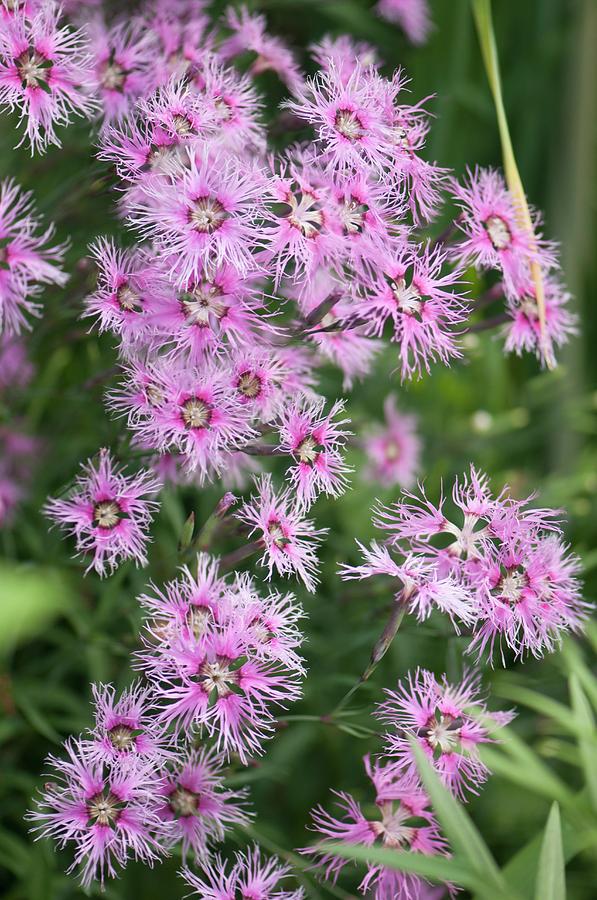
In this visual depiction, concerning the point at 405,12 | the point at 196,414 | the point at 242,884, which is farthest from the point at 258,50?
the point at 242,884

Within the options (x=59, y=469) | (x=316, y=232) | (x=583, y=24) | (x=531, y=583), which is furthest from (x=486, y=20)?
(x=583, y=24)

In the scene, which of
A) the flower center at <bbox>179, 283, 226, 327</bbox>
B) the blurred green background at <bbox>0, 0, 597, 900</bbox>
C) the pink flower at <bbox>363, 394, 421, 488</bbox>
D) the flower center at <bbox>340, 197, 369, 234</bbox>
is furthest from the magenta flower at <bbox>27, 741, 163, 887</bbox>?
the pink flower at <bbox>363, 394, 421, 488</bbox>

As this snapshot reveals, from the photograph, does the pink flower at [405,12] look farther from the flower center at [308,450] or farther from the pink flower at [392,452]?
the flower center at [308,450]

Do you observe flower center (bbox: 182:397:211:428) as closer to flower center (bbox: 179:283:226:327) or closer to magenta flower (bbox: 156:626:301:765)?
flower center (bbox: 179:283:226:327)

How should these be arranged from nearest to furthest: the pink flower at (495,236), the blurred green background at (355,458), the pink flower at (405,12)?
the pink flower at (495,236) → the blurred green background at (355,458) → the pink flower at (405,12)

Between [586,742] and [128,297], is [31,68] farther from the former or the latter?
[586,742]

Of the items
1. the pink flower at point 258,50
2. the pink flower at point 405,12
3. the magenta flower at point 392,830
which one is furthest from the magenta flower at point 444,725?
the pink flower at point 405,12
